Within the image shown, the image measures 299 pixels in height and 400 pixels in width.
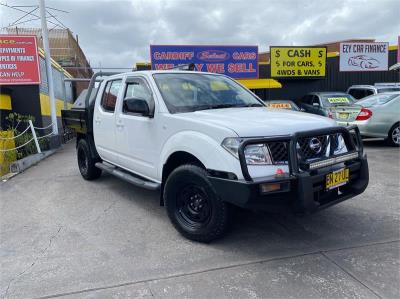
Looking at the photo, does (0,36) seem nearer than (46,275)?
No

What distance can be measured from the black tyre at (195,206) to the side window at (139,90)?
1111mm

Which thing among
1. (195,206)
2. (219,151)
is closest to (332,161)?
(219,151)

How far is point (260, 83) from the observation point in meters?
16.4

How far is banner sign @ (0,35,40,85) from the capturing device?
34.1 feet

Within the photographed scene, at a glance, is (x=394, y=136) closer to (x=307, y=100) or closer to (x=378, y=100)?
(x=378, y=100)

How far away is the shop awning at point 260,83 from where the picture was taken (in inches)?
637

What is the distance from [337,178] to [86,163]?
465 centimetres

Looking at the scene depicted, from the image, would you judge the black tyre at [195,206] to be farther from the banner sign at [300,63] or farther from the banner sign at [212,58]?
the banner sign at [300,63]

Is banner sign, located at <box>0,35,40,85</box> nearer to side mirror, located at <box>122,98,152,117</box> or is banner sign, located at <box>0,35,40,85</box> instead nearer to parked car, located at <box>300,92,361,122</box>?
side mirror, located at <box>122,98,152,117</box>

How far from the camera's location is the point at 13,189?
6398 millimetres

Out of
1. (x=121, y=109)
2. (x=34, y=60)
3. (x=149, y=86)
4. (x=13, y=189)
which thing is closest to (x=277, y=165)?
(x=149, y=86)

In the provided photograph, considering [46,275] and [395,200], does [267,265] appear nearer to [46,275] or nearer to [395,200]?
[46,275]

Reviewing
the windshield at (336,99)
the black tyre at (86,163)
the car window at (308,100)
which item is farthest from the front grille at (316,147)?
the car window at (308,100)

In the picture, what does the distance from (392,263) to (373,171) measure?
375 cm
